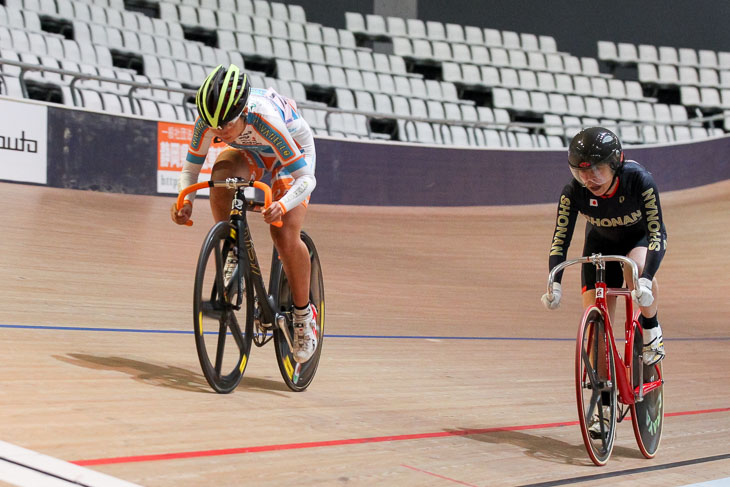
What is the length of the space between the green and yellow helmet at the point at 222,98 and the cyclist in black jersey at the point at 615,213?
3.44 feet

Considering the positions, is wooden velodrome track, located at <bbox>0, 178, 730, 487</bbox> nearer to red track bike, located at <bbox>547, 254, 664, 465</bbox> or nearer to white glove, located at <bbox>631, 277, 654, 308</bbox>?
red track bike, located at <bbox>547, 254, 664, 465</bbox>

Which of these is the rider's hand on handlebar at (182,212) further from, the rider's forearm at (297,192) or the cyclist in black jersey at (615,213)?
the cyclist in black jersey at (615,213)

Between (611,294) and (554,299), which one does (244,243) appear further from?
(611,294)

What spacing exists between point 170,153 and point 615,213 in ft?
21.8

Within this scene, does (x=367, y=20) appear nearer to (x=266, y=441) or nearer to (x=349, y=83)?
(x=349, y=83)

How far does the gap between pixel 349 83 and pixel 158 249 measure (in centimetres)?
676

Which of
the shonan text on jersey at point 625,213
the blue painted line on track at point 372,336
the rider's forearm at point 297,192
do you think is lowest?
the blue painted line on track at point 372,336

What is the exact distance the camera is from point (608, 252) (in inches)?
123

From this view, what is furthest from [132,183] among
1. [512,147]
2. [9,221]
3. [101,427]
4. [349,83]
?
[101,427]

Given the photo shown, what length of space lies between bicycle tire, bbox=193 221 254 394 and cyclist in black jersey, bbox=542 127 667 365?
1014 millimetres

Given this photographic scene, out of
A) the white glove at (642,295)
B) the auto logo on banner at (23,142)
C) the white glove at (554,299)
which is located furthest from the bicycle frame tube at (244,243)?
the auto logo on banner at (23,142)

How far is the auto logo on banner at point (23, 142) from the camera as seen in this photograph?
302 inches

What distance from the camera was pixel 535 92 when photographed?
46.8ft

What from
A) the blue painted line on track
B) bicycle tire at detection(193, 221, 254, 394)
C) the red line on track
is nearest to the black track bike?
bicycle tire at detection(193, 221, 254, 394)
